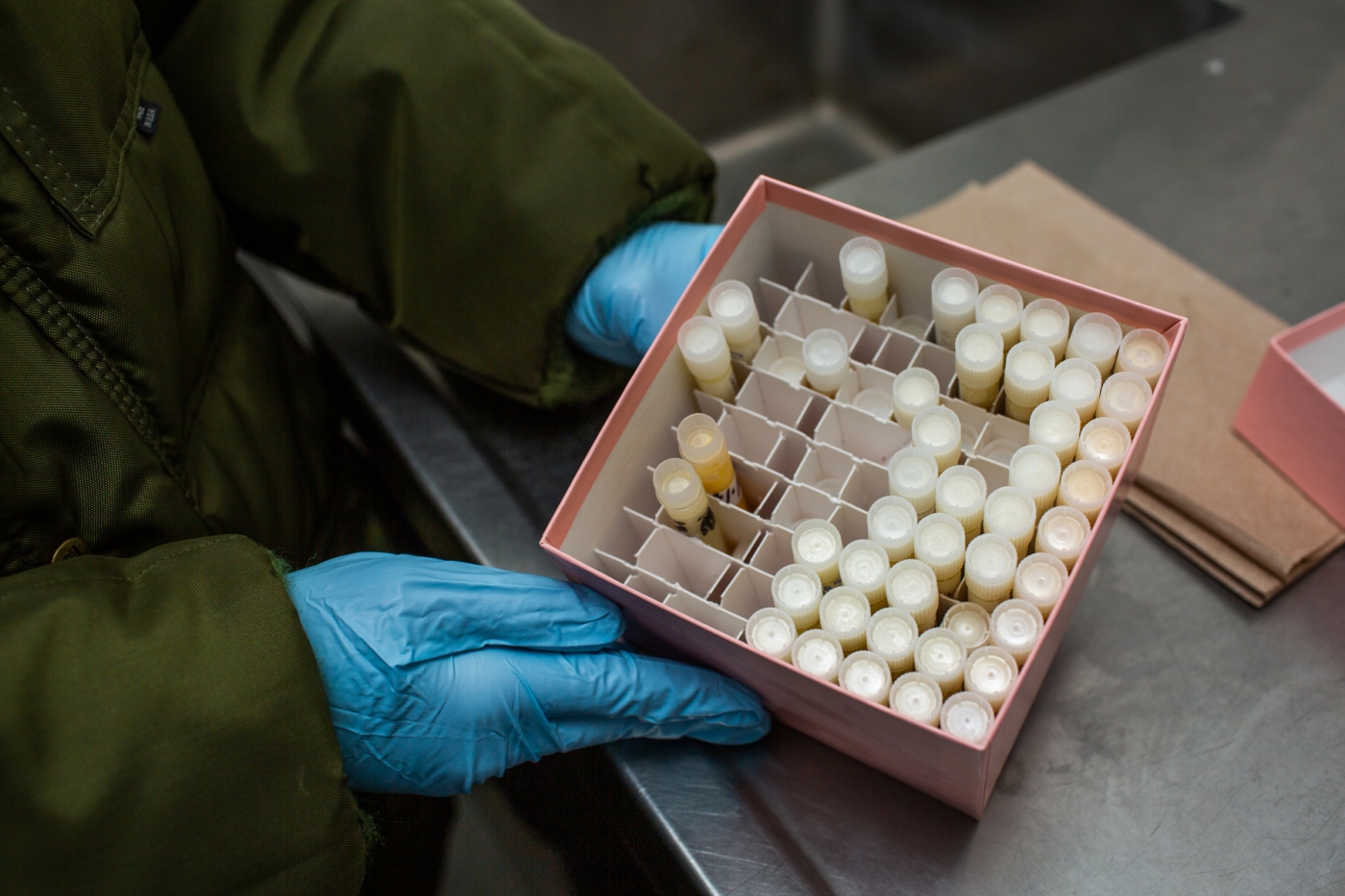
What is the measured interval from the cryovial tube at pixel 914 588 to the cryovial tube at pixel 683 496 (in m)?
0.19

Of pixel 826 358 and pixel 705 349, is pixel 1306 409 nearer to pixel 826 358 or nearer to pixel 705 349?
pixel 826 358

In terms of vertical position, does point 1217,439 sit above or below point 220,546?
above

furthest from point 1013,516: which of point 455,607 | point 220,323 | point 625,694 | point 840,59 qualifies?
point 840,59

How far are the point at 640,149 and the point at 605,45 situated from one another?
910mm

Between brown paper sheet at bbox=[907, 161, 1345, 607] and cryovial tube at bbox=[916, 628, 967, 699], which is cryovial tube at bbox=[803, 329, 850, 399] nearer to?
cryovial tube at bbox=[916, 628, 967, 699]

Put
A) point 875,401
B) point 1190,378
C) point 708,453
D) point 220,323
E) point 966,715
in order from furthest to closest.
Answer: point 1190,378 → point 220,323 → point 875,401 → point 708,453 → point 966,715

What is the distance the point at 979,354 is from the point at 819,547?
0.82 ft

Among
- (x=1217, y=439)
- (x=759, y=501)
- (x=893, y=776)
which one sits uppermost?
(x=1217, y=439)

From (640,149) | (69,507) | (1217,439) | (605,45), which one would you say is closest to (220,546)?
(69,507)

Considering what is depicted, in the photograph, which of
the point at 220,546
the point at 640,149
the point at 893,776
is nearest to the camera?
the point at 220,546

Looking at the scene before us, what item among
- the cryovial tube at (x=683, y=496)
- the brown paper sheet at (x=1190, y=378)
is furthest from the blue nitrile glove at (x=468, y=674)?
the brown paper sheet at (x=1190, y=378)

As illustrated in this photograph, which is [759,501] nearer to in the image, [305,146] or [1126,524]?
[1126,524]

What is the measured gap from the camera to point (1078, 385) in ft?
3.04

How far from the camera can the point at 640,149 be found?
1.13 metres
